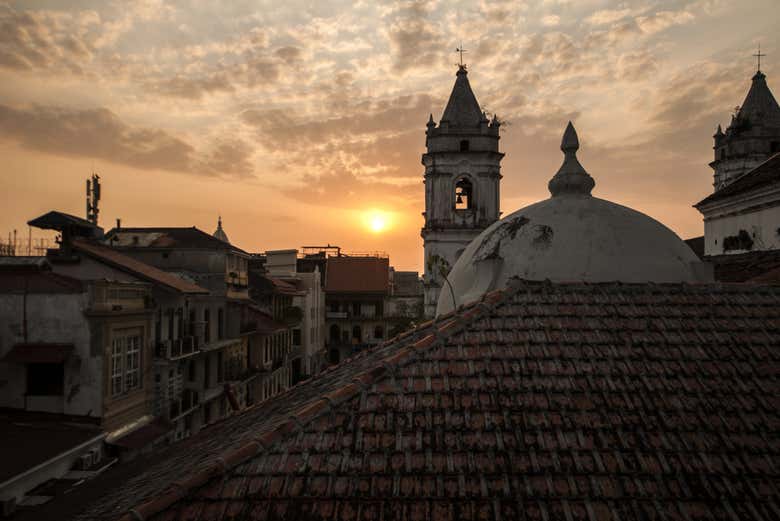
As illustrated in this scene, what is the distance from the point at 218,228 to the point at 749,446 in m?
59.8

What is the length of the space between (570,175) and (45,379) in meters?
16.9

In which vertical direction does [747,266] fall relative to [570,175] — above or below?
below

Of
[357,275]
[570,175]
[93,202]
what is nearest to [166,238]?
[93,202]

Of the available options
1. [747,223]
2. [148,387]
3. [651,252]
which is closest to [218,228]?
[148,387]

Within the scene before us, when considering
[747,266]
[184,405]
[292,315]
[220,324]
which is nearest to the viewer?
[747,266]

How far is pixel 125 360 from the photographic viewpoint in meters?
18.2

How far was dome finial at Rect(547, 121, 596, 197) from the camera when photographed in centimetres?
1127

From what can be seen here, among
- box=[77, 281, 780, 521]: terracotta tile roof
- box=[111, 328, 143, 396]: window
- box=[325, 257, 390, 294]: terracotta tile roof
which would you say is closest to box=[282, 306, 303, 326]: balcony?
box=[325, 257, 390, 294]: terracotta tile roof

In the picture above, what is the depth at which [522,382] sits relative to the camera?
5.71m

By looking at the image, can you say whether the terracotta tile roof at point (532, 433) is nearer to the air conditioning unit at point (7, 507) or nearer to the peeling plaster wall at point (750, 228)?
the air conditioning unit at point (7, 507)

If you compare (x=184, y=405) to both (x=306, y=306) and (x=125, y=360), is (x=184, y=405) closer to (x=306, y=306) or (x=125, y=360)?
(x=125, y=360)

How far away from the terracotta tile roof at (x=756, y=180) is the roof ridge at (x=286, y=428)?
1715 centimetres

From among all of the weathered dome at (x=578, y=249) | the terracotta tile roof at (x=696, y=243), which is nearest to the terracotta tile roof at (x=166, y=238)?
the weathered dome at (x=578, y=249)

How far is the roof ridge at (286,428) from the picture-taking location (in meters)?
4.53
